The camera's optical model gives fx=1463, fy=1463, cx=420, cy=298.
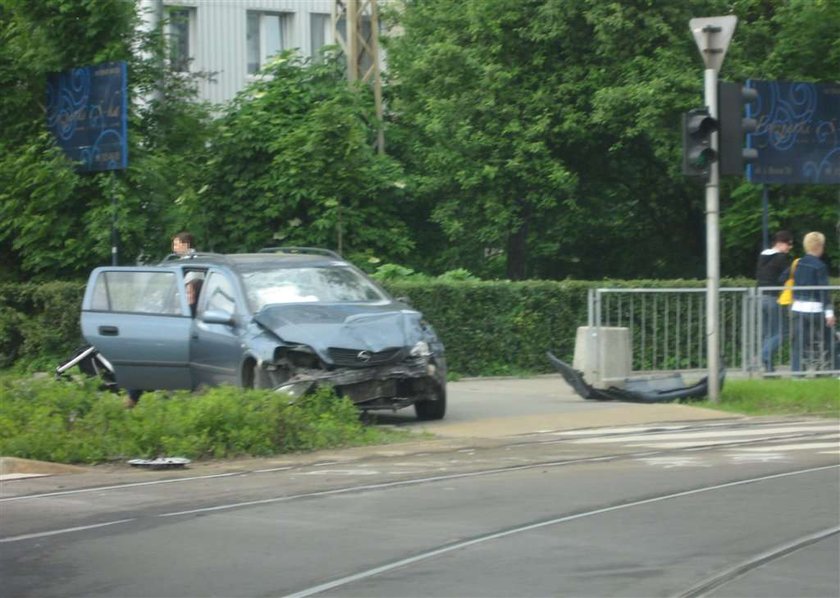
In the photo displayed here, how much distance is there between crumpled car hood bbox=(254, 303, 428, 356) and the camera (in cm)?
Answer: 1358

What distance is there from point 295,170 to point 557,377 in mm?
6995

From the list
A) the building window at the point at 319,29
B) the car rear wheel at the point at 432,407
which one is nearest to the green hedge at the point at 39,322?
the car rear wheel at the point at 432,407

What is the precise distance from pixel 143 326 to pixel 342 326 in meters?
2.71

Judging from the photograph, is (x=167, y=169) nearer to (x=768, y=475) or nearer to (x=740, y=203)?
(x=740, y=203)

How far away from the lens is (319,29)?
139 ft

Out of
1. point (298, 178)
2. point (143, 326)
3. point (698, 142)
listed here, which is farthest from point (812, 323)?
point (298, 178)

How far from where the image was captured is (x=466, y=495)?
32.2 feet

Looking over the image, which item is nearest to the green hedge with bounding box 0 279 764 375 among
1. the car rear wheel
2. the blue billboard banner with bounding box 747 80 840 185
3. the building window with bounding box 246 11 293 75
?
the blue billboard banner with bounding box 747 80 840 185

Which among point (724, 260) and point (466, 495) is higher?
point (724, 260)

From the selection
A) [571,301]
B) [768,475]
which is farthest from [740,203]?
[768,475]

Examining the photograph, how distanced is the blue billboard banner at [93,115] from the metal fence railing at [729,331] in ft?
23.7

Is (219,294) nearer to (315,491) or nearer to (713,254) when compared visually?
(315,491)

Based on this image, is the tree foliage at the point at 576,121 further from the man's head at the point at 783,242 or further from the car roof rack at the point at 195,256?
the car roof rack at the point at 195,256

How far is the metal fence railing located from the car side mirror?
16.5 ft
